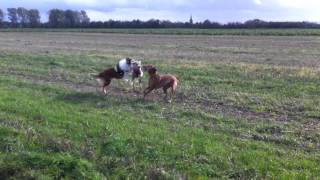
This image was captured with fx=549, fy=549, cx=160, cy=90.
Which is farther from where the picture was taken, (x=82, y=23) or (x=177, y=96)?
(x=82, y=23)

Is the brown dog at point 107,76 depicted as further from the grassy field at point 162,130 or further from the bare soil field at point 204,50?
the bare soil field at point 204,50

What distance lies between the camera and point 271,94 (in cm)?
1492

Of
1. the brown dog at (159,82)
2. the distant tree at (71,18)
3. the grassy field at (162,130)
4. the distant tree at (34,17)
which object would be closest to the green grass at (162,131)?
the grassy field at (162,130)

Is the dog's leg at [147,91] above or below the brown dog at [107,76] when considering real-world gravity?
below

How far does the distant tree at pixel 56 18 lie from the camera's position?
95.9 metres

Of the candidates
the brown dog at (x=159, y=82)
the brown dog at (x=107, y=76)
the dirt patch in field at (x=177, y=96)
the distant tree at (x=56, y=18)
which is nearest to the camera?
the dirt patch in field at (x=177, y=96)

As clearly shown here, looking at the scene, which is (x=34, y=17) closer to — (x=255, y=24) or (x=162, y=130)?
(x=255, y=24)

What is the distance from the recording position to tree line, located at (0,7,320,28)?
250ft

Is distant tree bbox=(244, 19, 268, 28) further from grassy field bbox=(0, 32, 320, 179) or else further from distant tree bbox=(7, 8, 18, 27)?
grassy field bbox=(0, 32, 320, 179)

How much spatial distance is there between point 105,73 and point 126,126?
5088 mm

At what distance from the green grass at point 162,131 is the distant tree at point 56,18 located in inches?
3156

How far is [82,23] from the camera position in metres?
92.5

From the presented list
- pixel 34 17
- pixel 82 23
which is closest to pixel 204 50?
pixel 82 23

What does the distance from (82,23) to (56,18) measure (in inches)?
369
